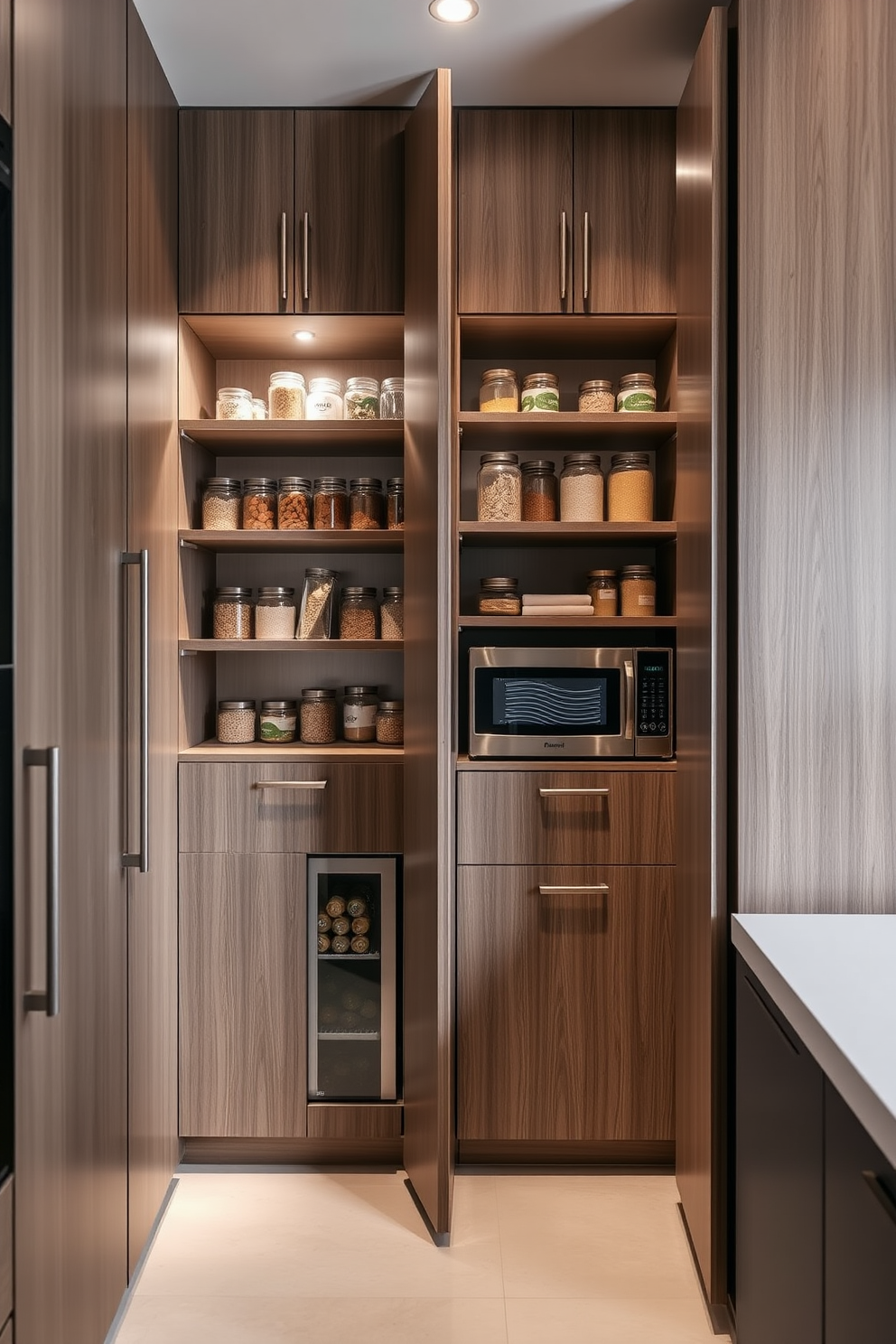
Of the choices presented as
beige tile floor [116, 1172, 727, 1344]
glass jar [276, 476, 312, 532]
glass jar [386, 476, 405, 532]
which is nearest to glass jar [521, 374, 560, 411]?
glass jar [386, 476, 405, 532]

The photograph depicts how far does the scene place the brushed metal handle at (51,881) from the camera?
139 centimetres

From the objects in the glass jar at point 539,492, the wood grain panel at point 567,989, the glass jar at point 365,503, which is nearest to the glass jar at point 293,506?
the glass jar at point 365,503

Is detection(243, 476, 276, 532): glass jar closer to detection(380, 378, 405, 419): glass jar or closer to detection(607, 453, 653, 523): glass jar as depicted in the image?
detection(380, 378, 405, 419): glass jar

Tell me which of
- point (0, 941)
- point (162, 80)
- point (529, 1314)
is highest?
point (162, 80)

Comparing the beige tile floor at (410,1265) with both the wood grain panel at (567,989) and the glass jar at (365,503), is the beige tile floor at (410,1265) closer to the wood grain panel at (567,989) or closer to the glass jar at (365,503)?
the wood grain panel at (567,989)

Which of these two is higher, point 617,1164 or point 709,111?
point 709,111

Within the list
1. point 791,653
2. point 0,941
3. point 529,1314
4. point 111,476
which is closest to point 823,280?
point 791,653

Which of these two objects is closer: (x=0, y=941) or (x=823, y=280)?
(x=0, y=941)

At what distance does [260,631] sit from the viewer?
259cm

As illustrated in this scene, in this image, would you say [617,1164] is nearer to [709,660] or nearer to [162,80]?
[709,660]

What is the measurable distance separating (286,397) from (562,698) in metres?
1.04

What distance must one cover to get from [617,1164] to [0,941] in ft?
5.85

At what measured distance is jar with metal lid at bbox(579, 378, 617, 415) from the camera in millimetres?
2490

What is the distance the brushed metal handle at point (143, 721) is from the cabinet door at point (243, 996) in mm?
517
